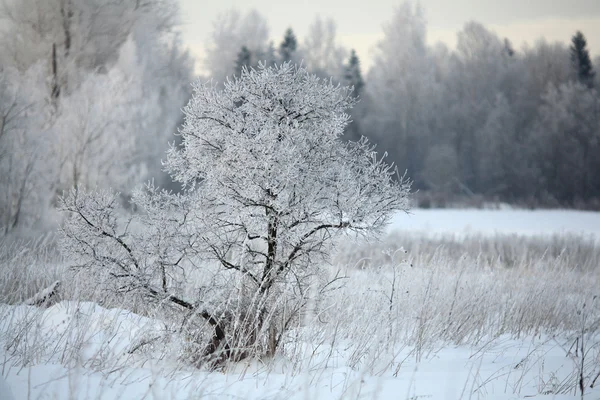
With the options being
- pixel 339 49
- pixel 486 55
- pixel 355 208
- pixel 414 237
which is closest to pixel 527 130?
pixel 486 55

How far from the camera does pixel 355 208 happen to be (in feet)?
9.96

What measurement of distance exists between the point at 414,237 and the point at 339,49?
73.0 ft

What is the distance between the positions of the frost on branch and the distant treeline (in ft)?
73.4

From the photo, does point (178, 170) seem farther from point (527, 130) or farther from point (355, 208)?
point (527, 130)

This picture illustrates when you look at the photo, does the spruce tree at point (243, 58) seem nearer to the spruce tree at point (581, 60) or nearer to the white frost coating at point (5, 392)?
the spruce tree at point (581, 60)

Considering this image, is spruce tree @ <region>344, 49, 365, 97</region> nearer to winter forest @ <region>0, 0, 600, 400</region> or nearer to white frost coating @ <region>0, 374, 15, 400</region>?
winter forest @ <region>0, 0, 600, 400</region>

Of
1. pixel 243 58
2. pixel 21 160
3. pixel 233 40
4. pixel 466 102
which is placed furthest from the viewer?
pixel 233 40

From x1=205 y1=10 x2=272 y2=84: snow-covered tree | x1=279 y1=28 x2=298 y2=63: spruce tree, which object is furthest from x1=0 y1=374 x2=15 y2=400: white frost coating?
x1=279 y1=28 x2=298 y2=63: spruce tree

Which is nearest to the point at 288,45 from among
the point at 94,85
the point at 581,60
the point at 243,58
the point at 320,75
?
the point at 320,75

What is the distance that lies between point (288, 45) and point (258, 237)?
29878 mm

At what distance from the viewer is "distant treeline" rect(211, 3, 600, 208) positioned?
80.2ft

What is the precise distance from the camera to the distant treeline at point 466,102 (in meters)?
24.4

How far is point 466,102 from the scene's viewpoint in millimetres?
28531

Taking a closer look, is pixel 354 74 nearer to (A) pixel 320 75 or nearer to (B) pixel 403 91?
(B) pixel 403 91
